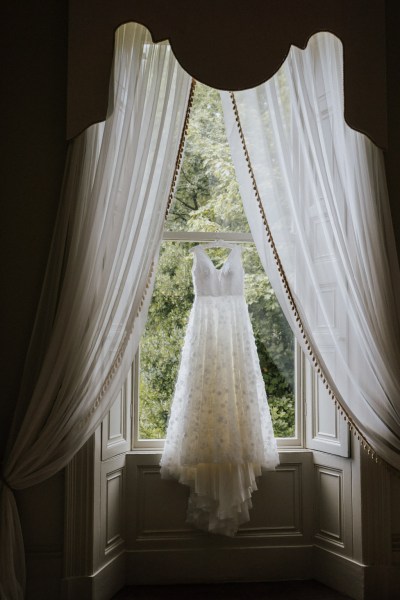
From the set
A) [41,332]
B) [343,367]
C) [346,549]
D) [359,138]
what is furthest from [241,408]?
[359,138]

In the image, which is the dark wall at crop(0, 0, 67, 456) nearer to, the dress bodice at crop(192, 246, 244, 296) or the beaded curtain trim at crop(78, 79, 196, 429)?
the beaded curtain trim at crop(78, 79, 196, 429)

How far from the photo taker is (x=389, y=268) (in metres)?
3.04

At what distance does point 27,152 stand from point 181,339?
1.31 meters

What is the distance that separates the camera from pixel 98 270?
2.92 m

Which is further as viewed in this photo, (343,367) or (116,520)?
(116,520)

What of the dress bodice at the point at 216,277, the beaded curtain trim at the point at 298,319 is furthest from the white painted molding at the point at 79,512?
the beaded curtain trim at the point at 298,319

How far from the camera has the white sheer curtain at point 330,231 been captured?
2977 millimetres

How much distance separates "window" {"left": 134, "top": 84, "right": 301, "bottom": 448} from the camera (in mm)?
3564

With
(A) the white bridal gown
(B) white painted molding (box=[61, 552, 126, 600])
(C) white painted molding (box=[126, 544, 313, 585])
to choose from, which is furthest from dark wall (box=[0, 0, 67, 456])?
(C) white painted molding (box=[126, 544, 313, 585])

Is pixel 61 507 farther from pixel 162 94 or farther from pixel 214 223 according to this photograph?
pixel 162 94

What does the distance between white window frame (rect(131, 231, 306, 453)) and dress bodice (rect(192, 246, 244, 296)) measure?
0.13 m

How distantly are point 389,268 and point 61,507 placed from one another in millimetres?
1949

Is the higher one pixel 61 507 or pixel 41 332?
pixel 41 332

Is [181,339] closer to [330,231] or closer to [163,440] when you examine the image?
[163,440]
